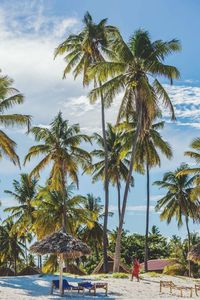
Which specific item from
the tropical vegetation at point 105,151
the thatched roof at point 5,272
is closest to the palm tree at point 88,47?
the tropical vegetation at point 105,151

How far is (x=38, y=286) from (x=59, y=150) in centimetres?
1504

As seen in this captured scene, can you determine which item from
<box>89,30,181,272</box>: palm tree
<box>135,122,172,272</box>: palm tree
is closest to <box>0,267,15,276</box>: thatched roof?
<box>135,122,172,272</box>: palm tree

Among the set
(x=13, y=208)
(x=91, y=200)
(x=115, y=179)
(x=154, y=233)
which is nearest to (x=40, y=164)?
(x=115, y=179)

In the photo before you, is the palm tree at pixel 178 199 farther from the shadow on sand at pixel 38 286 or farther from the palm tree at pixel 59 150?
the shadow on sand at pixel 38 286

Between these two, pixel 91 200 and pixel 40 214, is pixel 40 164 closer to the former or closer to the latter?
pixel 40 214

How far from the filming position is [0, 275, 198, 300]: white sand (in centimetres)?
1950

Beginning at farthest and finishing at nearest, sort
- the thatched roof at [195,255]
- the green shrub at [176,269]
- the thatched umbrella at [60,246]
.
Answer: the green shrub at [176,269], the thatched roof at [195,255], the thatched umbrella at [60,246]

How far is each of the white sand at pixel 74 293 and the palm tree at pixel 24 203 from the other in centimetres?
2041

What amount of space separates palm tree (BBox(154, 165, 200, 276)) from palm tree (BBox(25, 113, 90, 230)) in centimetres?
1162

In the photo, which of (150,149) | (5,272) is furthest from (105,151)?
(5,272)

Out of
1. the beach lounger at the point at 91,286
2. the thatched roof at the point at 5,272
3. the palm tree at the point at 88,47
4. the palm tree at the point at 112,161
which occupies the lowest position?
the thatched roof at the point at 5,272

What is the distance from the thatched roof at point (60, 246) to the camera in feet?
68.8

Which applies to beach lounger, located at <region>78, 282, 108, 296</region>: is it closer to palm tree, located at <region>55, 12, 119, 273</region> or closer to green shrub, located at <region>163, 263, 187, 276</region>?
palm tree, located at <region>55, 12, 119, 273</region>

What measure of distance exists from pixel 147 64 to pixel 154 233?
38.6m
